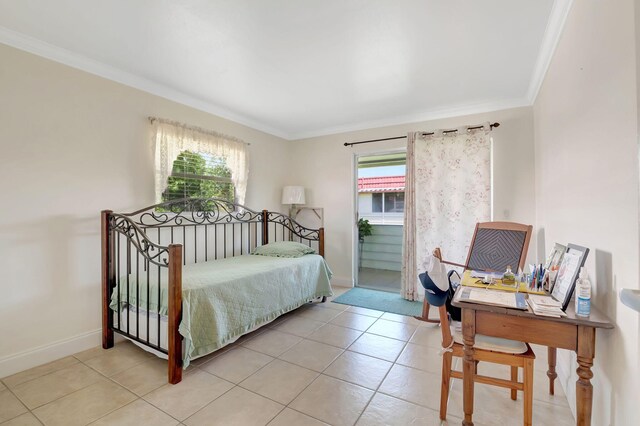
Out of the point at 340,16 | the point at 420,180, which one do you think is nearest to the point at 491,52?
the point at 340,16

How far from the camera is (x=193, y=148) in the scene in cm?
316

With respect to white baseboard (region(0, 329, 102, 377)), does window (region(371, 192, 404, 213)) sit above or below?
above

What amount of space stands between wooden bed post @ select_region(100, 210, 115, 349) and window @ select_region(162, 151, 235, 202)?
61 cm

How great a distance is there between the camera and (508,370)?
2.10 metres

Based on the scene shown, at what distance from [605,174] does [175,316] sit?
2463mm

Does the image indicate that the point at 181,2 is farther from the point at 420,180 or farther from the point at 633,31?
the point at 420,180

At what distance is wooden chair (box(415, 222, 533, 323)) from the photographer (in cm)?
252

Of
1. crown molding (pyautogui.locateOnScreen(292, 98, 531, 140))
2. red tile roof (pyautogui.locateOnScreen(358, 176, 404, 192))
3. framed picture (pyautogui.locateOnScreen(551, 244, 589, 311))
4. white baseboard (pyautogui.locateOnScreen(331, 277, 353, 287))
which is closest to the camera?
framed picture (pyautogui.locateOnScreen(551, 244, 589, 311))

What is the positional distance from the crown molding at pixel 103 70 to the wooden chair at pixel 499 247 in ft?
9.65

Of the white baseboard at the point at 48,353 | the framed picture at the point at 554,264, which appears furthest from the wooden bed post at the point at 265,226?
the framed picture at the point at 554,264

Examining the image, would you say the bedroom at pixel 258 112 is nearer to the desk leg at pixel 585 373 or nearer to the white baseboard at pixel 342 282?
the desk leg at pixel 585 373

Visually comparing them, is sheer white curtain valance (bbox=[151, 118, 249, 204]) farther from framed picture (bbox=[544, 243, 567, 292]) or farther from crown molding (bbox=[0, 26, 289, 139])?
framed picture (bbox=[544, 243, 567, 292])

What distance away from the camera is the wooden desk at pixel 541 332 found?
1177mm

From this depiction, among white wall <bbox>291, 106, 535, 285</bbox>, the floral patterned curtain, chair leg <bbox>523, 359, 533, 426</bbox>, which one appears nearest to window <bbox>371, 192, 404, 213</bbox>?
white wall <bbox>291, 106, 535, 285</bbox>
